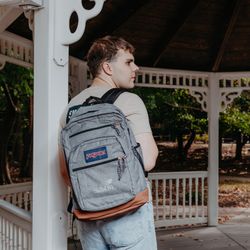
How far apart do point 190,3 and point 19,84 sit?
16.2 feet

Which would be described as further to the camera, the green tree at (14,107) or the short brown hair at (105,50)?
the green tree at (14,107)

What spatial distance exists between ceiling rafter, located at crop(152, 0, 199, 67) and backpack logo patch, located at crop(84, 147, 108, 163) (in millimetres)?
4242

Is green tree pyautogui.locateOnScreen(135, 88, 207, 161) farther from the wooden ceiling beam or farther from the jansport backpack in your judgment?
the jansport backpack

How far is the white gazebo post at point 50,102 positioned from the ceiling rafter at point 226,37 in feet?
11.9

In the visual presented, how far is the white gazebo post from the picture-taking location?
2584 millimetres

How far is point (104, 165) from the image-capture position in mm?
2064

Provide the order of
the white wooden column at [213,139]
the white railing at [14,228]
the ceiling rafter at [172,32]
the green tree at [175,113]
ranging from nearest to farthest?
the white railing at [14,228] < the ceiling rafter at [172,32] < the white wooden column at [213,139] < the green tree at [175,113]

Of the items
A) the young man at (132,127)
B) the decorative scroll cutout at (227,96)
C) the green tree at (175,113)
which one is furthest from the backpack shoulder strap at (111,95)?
the green tree at (175,113)

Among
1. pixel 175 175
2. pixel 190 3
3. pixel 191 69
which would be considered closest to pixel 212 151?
pixel 175 175

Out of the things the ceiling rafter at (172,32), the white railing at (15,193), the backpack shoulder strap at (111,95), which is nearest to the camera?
the backpack shoulder strap at (111,95)

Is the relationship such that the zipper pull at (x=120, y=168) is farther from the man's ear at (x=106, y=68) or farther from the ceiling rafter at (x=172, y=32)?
the ceiling rafter at (x=172, y=32)

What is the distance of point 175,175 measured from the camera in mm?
7848

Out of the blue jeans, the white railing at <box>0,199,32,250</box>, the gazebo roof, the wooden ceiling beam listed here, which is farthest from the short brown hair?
the wooden ceiling beam

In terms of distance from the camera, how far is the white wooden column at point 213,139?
Result: 7.68 m
